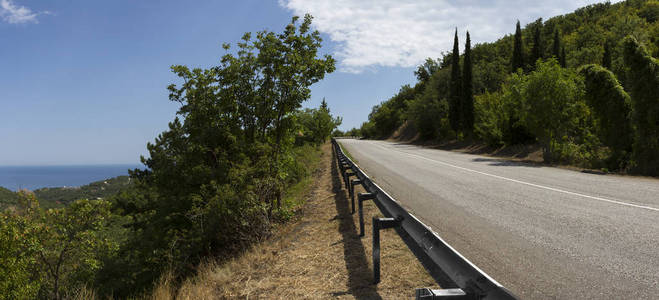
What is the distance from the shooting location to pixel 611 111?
46.5ft

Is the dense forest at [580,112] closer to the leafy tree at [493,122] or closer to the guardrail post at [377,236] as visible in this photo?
the leafy tree at [493,122]

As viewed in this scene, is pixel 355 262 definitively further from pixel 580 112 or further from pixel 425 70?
pixel 425 70

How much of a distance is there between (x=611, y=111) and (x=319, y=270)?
15.5 meters

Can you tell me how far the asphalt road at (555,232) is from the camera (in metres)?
3.29

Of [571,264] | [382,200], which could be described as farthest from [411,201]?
[571,264]

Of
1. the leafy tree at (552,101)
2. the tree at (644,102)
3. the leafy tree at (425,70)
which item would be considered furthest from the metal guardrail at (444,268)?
the leafy tree at (425,70)

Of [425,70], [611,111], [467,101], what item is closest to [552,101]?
[611,111]

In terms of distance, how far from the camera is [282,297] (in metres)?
3.89

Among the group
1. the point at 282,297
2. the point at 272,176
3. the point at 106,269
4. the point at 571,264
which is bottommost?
the point at 106,269

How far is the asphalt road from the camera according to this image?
10.8ft

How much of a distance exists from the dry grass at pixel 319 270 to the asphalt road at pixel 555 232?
0.90m

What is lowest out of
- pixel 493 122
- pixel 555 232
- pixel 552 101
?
pixel 555 232

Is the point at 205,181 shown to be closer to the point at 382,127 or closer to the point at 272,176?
the point at 272,176

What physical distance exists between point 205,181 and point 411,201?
575cm
